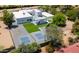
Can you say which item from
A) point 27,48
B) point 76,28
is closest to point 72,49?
point 76,28

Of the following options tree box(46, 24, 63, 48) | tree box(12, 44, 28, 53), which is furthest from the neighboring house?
tree box(12, 44, 28, 53)

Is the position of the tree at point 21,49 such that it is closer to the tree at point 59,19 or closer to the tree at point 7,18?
the tree at point 7,18

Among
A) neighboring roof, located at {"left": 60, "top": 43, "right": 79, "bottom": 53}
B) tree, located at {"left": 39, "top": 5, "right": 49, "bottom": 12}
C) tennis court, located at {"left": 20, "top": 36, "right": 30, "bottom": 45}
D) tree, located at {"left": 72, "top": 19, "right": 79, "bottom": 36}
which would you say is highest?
tree, located at {"left": 39, "top": 5, "right": 49, "bottom": 12}

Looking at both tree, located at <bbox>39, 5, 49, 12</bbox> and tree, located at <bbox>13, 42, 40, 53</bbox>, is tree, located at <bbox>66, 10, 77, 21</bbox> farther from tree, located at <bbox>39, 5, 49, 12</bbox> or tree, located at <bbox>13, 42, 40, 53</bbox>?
tree, located at <bbox>13, 42, 40, 53</bbox>

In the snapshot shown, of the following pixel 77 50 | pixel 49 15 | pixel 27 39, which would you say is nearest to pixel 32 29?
pixel 27 39

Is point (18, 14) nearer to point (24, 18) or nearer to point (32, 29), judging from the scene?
point (24, 18)

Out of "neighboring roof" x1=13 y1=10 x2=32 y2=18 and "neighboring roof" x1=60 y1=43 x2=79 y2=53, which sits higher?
"neighboring roof" x1=13 y1=10 x2=32 y2=18

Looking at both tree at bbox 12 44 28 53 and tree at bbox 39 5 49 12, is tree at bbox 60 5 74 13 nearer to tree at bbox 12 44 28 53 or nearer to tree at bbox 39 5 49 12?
tree at bbox 39 5 49 12
